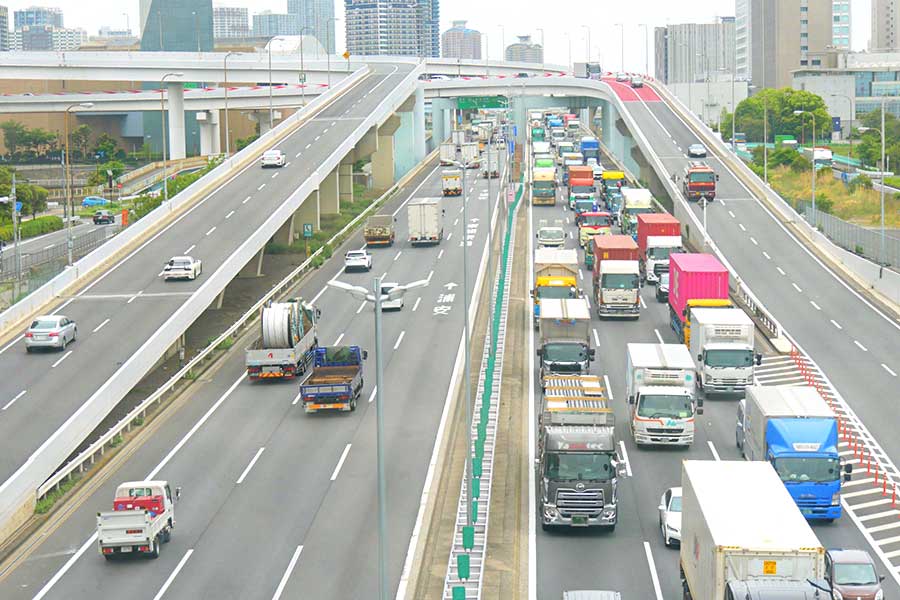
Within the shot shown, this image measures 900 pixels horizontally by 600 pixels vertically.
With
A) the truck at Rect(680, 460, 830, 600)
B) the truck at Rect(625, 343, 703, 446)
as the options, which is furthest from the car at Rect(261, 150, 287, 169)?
the truck at Rect(680, 460, 830, 600)

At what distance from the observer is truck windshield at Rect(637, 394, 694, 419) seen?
4047 centimetres

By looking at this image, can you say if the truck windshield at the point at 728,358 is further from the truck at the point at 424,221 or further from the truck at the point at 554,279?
the truck at the point at 424,221

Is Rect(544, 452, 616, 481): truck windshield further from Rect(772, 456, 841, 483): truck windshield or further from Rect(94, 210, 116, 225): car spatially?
Rect(94, 210, 116, 225): car

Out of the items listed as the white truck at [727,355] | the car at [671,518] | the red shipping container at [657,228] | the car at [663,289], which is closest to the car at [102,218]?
the red shipping container at [657,228]

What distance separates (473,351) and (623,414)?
446 inches

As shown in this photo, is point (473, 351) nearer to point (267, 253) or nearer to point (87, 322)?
point (87, 322)

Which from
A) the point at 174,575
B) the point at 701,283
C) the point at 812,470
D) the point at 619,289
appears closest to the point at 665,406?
the point at 812,470

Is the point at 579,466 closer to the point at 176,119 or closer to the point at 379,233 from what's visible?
the point at 379,233

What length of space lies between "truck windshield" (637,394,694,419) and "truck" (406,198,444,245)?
141 feet

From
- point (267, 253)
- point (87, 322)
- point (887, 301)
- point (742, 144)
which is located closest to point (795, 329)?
point (887, 301)

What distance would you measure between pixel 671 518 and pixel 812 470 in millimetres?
4178

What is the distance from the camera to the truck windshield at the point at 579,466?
32875mm

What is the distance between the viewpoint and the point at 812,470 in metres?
33.8

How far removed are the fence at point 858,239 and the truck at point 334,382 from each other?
3180 centimetres
